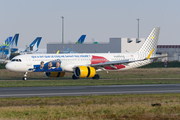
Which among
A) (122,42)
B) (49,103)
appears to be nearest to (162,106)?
(49,103)

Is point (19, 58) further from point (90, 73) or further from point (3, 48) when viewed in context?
point (3, 48)

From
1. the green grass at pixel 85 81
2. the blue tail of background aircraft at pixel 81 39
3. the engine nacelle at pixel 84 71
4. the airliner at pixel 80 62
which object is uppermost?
the blue tail of background aircraft at pixel 81 39

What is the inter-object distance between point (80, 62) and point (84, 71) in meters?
3.58

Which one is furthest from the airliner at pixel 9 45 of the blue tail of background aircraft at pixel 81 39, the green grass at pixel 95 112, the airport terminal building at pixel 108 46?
the green grass at pixel 95 112

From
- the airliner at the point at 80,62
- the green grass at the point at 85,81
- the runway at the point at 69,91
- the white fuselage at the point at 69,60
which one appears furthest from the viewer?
the airliner at the point at 80,62

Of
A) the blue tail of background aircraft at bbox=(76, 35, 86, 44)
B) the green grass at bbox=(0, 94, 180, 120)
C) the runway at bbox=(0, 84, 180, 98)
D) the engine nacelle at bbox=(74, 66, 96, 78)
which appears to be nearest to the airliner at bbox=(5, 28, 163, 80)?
the engine nacelle at bbox=(74, 66, 96, 78)

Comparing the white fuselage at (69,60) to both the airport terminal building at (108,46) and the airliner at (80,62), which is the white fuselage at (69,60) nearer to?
the airliner at (80,62)

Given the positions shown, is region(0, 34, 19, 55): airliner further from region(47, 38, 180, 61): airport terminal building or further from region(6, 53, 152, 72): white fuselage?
region(6, 53, 152, 72): white fuselage

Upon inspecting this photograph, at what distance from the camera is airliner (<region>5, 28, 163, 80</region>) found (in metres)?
46.9

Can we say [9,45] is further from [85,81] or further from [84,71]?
[85,81]

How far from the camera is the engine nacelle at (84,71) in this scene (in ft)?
153

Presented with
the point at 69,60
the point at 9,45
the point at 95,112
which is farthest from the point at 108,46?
the point at 95,112

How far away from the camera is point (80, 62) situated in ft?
165

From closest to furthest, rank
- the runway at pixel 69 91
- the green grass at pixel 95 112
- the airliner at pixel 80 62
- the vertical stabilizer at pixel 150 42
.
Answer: the green grass at pixel 95 112
the runway at pixel 69 91
the airliner at pixel 80 62
the vertical stabilizer at pixel 150 42
